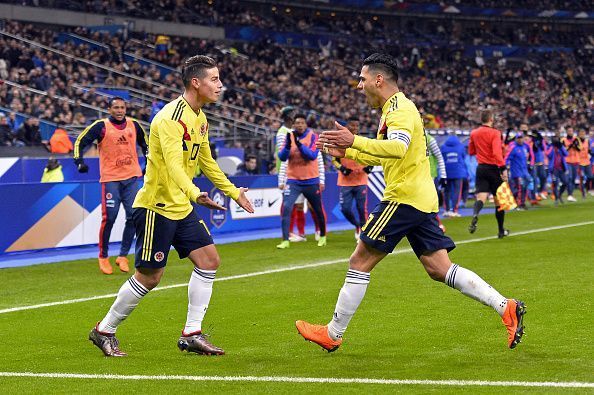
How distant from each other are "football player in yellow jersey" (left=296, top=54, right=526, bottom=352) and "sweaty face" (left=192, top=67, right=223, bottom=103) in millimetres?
1119

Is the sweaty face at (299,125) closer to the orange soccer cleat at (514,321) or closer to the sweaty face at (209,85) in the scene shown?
the sweaty face at (209,85)

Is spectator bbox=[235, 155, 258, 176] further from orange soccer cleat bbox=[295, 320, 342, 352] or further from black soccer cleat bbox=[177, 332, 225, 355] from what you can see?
orange soccer cleat bbox=[295, 320, 342, 352]

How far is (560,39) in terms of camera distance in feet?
246

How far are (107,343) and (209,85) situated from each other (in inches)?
82.5

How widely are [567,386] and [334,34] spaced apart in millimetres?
56250

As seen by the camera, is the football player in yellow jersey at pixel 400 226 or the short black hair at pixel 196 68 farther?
the short black hair at pixel 196 68

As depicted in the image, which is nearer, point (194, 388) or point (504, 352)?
point (194, 388)

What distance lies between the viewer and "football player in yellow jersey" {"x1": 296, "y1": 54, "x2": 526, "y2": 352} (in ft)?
24.8

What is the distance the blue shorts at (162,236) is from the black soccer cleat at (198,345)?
590 mm

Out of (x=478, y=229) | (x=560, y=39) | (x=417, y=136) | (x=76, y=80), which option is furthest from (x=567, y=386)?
(x=560, y=39)

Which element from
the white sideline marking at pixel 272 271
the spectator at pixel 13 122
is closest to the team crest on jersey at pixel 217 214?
the white sideline marking at pixel 272 271

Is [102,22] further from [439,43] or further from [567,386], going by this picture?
[567,386]

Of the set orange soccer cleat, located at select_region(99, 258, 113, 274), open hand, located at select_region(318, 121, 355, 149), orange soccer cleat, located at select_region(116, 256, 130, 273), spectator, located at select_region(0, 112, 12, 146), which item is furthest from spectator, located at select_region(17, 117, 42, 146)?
open hand, located at select_region(318, 121, 355, 149)

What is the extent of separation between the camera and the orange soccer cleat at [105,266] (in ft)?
45.9
